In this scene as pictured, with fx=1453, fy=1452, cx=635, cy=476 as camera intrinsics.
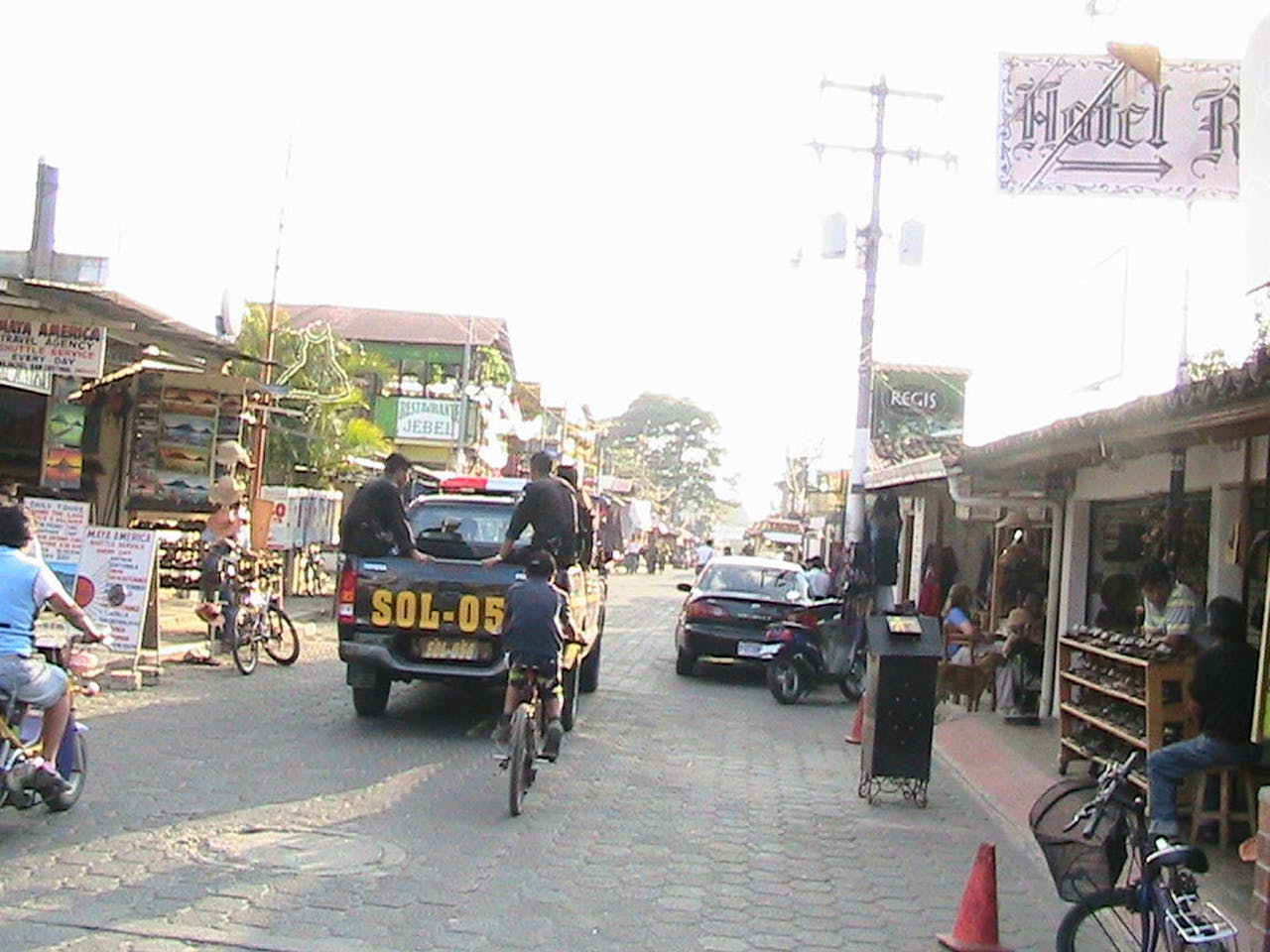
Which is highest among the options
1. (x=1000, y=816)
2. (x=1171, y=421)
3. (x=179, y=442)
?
(x=1171, y=421)

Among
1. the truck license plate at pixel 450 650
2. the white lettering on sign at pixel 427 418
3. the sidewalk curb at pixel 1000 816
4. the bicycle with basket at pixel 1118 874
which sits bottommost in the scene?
the sidewalk curb at pixel 1000 816

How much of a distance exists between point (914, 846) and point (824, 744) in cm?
421

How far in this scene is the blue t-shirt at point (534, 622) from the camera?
368 inches

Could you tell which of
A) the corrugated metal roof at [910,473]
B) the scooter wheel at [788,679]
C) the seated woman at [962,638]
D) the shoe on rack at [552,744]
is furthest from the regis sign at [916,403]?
the shoe on rack at [552,744]

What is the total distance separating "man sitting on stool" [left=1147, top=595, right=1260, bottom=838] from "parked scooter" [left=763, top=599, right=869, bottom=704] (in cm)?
815

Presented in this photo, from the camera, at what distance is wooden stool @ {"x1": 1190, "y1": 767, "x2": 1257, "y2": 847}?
908cm

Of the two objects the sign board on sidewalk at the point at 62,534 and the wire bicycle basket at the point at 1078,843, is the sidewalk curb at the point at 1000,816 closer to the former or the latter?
the wire bicycle basket at the point at 1078,843

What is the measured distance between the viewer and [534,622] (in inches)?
368

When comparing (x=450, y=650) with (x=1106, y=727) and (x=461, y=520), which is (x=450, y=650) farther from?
(x=1106, y=727)

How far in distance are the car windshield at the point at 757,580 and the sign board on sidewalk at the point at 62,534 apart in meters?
7.85

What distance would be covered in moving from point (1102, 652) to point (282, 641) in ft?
30.9

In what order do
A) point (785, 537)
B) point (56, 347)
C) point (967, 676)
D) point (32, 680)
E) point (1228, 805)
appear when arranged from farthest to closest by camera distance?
1. point (785, 537)
2. point (967, 676)
3. point (56, 347)
4. point (1228, 805)
5. point (32, 680)

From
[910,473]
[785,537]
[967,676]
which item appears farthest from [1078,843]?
[785,537]

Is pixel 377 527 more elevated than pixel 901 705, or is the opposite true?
pixel 377 527
